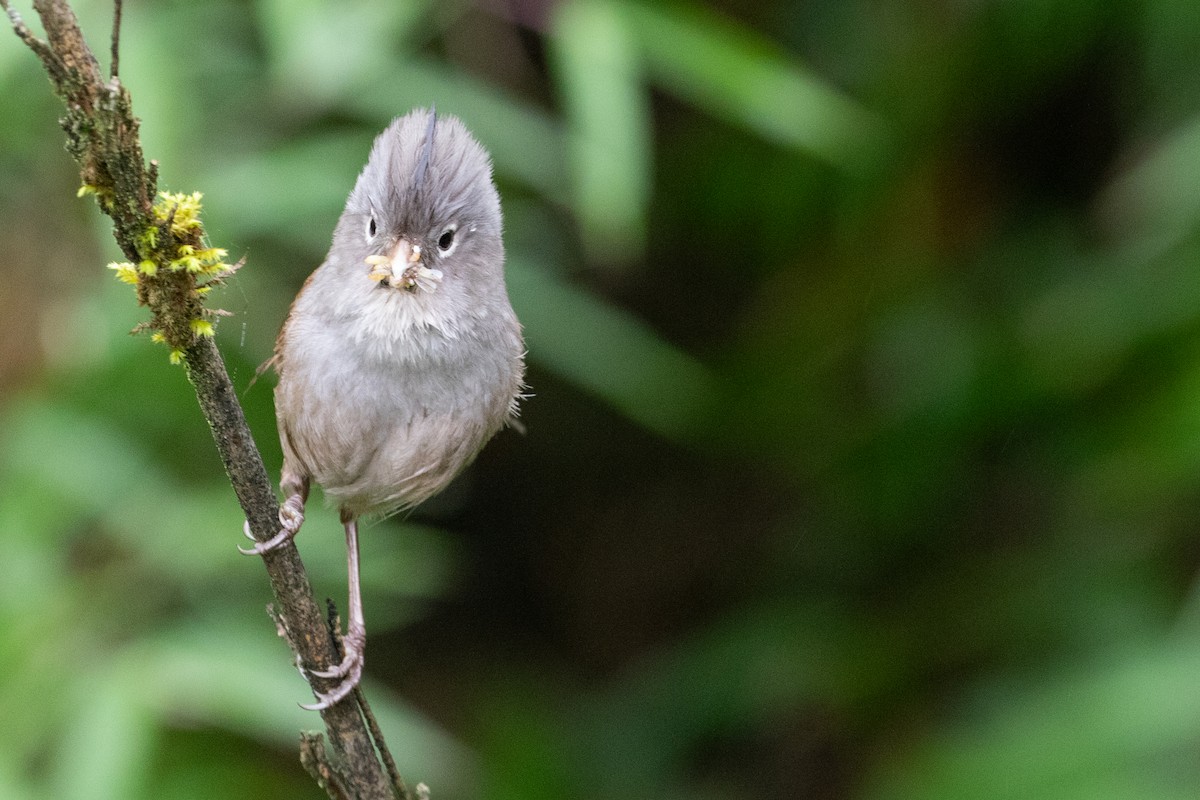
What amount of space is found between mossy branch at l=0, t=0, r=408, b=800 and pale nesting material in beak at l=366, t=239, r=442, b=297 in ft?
1.42

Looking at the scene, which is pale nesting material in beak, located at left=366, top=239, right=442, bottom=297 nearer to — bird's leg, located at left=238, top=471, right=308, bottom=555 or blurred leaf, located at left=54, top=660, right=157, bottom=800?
bird's leg, located at left=238, top=471, right=308, bottom=555

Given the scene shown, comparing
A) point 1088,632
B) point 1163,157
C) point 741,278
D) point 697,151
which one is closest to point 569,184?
point 697,151

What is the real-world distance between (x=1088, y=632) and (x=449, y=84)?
244 cm

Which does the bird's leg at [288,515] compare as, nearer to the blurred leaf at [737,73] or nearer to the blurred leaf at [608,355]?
the blurred leaf at [608,355]

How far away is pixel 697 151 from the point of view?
14.4 feet

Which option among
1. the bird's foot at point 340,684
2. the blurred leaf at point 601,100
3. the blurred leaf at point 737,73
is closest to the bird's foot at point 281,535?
the bird's foot at point 340,684

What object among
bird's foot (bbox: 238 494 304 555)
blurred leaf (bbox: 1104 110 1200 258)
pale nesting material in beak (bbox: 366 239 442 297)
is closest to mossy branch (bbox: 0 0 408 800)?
bird's foot (bbox: 238 494 304 555)

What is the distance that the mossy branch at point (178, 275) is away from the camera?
1371mm

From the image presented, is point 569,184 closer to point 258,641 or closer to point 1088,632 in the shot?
point 258,641

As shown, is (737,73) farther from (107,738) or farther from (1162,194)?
(107,738)

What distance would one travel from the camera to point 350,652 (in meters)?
2.10

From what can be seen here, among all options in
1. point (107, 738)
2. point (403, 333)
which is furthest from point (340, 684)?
point (107, 738)

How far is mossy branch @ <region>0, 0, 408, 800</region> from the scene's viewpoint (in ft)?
4.50

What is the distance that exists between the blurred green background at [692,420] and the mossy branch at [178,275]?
1342 millimetres
